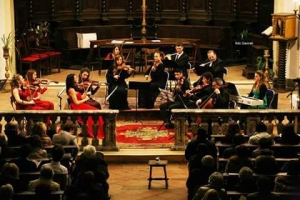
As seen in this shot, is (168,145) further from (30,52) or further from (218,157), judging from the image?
(30,52)

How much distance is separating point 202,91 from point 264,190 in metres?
6.86

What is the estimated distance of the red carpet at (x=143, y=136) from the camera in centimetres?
1550

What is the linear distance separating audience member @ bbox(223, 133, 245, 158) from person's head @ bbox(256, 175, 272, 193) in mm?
2298

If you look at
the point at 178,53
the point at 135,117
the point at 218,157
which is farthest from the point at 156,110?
the point at 218,157

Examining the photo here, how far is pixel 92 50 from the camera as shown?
2297 cm

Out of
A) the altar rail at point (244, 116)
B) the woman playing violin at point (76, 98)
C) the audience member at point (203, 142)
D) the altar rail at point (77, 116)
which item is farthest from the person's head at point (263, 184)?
the woman playing violin at point (76, 98)

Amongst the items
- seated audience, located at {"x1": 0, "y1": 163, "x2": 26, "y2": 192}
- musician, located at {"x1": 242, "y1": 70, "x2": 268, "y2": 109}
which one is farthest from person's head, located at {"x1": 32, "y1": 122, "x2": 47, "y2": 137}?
musician, located at {"x1": 242, "y1": 70, "x2": 268, "y2": 109}

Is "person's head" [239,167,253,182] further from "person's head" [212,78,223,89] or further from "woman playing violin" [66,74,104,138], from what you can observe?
"woman playing violin" [66,74,104,138]

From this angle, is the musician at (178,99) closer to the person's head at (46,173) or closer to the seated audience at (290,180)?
the seated audience at (290,180)

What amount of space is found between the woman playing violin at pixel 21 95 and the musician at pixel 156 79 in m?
2.82

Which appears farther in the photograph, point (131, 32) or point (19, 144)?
point (131, 32)

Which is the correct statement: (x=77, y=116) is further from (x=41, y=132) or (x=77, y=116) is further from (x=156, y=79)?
(x=156, y=79)

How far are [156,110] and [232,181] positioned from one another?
22.7 ft

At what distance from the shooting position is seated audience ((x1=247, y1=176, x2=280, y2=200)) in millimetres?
9531
